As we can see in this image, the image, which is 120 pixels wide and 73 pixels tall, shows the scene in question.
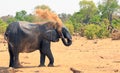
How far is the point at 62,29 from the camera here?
12.6 metres

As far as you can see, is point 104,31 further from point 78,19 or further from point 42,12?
point 78,19

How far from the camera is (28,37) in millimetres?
11969

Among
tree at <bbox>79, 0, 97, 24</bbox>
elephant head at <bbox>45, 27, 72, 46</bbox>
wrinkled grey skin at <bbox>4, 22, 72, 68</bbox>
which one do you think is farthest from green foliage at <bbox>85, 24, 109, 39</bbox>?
tree at <bbox>79, 0, 97, 24</bbox>

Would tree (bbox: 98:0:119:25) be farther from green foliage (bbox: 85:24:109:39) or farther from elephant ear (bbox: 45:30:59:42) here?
elephant ear (bbox: 45:30:59:42)

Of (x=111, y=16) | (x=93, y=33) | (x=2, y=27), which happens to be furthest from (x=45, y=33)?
(x=111, y=16)

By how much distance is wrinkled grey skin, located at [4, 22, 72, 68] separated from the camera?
11.8m

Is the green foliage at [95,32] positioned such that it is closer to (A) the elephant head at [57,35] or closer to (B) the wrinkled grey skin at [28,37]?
(A) the elephant head at [57,35]

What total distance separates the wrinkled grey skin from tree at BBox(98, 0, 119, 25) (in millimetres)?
37841

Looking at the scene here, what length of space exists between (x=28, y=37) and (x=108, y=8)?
39.5m

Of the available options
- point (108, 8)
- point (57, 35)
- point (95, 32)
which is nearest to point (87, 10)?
point (108, 8)

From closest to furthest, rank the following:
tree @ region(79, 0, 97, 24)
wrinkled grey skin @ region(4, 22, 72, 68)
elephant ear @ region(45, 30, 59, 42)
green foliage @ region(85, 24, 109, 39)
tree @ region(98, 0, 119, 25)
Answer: wrinkled grey skin @ region(4, 22, 72, 68) → elephant ear @ region(45, 30, 59, 42) → green foliage @ region(85, 24, 109, 39) → tree @ region(98, 0, 119, 25) → tree @ region(79, 0, 97, 24)

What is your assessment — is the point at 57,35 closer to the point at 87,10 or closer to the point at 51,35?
the point at 51,35

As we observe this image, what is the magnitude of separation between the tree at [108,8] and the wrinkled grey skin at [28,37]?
124 feet

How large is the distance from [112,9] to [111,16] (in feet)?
3.39
